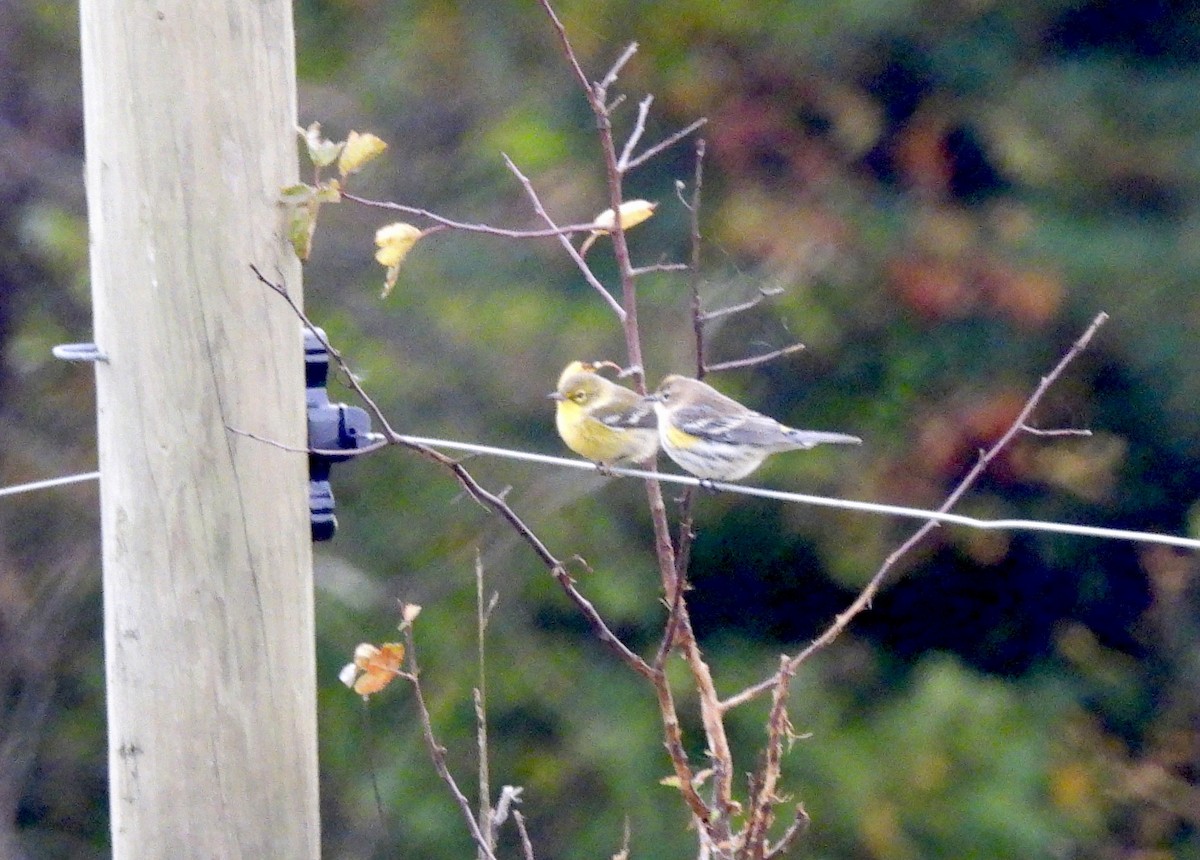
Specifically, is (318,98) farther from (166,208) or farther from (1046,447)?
(166,208)

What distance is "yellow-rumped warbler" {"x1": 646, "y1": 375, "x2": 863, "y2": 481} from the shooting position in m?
3.90

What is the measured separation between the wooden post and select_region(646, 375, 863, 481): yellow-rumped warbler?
69.3 inches

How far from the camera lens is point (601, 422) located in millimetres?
4027

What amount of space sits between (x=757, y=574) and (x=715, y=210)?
1.34 m

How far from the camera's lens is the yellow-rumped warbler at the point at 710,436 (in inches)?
154

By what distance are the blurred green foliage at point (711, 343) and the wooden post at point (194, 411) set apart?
362 cm

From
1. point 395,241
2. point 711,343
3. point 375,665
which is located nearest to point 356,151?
point 395,241

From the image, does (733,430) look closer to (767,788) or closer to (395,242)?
(395,242)

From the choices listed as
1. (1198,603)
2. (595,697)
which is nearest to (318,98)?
(595,697)

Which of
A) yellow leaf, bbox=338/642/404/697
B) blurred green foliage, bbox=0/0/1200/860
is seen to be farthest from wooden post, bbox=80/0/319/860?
blurred green foliage, bbox=0/0/1200/860

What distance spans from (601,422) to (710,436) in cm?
26

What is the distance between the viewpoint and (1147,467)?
6.62m

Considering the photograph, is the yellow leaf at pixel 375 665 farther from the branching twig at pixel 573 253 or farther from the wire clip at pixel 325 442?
the branching twig at pixel 573 253

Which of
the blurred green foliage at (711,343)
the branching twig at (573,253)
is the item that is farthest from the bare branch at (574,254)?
the blurred green foliage at (711,343)
